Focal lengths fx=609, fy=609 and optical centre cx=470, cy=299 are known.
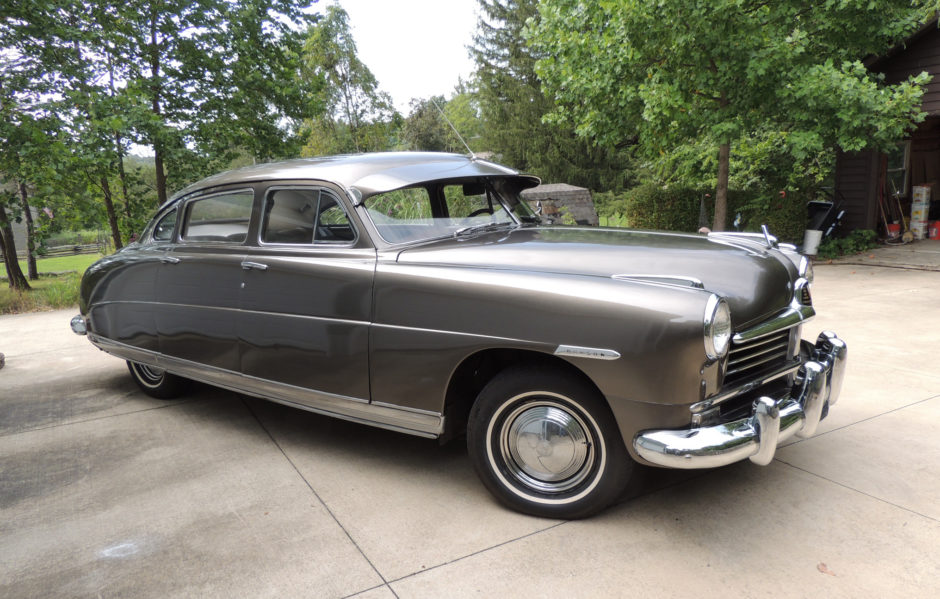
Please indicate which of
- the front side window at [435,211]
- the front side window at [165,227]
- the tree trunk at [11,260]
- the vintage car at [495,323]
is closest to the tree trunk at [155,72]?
the tree trunk at [11,260]

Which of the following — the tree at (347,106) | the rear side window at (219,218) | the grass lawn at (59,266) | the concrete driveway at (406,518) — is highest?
the tree at (347,106)

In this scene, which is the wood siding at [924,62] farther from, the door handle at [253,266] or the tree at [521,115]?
the tree at [521,115]

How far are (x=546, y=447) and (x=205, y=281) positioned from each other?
245cm

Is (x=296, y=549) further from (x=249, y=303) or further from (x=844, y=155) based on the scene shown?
(x=844, y=155)

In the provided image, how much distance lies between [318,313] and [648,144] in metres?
9.80

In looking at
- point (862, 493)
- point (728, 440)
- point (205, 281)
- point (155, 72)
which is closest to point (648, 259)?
point (728, 440)

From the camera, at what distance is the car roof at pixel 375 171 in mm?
3416

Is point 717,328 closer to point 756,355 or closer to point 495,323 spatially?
point 756,355

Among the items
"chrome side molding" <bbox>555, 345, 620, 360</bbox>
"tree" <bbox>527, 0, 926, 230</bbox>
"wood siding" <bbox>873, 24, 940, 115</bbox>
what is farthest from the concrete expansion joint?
"wood siding" <bbox>873, 24, 940, 115</bbox>

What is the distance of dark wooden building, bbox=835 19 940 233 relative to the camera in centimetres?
1155

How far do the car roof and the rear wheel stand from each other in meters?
1.55

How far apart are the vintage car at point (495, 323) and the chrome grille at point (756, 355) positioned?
0.04ft

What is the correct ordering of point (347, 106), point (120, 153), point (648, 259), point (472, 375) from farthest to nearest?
point (347, 106) < point (120, 153) < point (472, 375) < point (648, 259)

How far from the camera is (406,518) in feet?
9.69
